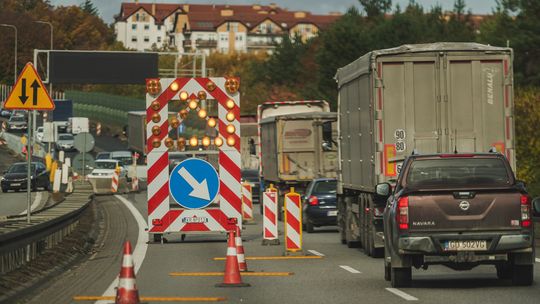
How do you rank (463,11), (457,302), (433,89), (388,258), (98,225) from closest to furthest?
(457,302), (388,258), (433,89), (98,225), (463,11)

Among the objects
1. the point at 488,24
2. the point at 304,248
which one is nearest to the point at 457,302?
the point at 304,248

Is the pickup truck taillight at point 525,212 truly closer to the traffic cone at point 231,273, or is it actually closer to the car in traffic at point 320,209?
the traffic cone at point 231,273

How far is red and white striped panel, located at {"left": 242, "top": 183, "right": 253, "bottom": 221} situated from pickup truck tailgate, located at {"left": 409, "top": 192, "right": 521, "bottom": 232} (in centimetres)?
2168

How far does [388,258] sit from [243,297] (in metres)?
2.35

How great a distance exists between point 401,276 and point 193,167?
8.95m

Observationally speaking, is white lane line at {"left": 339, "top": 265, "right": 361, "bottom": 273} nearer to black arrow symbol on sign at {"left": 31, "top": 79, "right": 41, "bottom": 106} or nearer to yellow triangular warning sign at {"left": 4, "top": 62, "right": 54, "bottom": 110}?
yellow triangular warning sign at {"left": 4, "top": 62, "right": 54, "bottom": 110}

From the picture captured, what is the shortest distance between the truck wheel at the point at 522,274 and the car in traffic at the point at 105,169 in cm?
4784

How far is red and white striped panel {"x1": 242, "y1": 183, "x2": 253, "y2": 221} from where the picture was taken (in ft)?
122

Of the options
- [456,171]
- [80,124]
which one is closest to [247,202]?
[456,171]

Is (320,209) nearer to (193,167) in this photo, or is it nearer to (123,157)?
(193,167)

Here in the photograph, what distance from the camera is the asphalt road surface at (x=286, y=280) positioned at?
14883 millimetres

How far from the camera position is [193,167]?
79.9 feet

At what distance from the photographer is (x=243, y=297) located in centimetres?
1495

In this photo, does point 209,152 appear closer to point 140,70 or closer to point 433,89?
point 433,89
